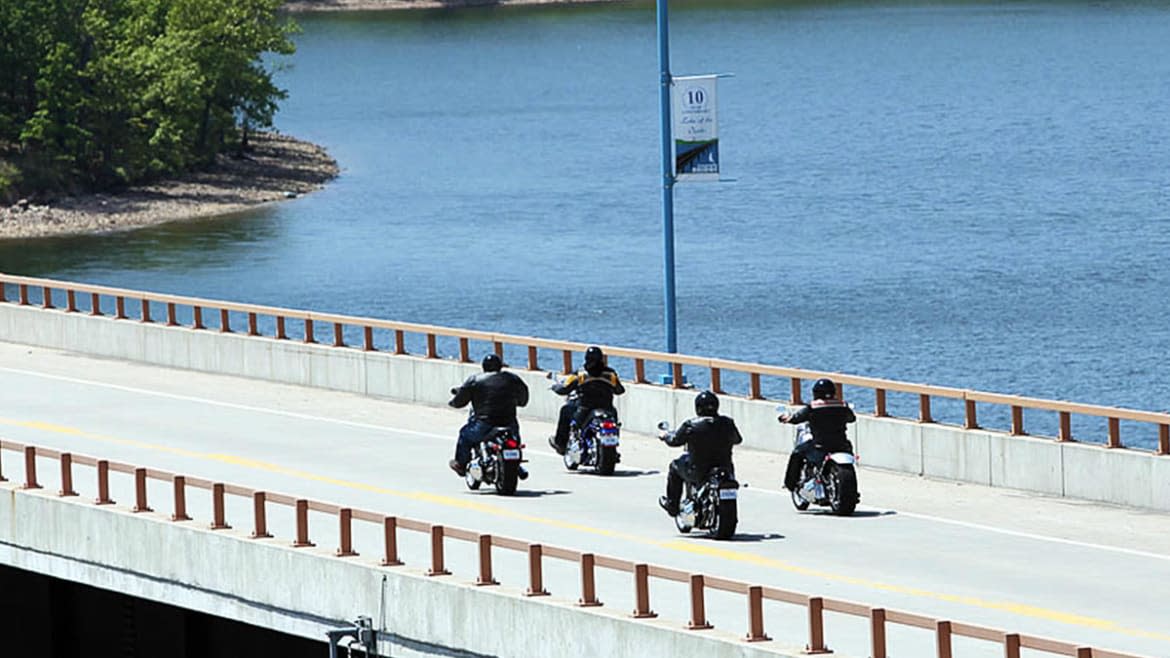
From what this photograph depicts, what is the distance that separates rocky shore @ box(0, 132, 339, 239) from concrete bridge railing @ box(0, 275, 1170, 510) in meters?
57.7

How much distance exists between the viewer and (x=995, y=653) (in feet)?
61.6

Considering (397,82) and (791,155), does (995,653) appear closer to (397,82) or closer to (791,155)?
(791,155)

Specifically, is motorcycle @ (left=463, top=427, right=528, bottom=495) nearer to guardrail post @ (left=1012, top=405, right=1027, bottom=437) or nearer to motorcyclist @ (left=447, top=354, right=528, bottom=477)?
motorcyclist @ (left=447, top=354, right=528, bottom=477)

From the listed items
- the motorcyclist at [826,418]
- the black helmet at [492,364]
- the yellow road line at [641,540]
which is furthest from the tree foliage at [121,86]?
the motorcyclist at [826,418]

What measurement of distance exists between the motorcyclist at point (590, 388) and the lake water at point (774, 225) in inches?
1114

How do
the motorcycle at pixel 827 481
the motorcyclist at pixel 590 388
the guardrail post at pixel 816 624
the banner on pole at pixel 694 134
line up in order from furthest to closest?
1. the banner on pole at pixel 694 134
2. the motorcyclist at pixel 590 388
3. the motorcycle at pixel 827 481
4. the guardrail post at pixel 816 624

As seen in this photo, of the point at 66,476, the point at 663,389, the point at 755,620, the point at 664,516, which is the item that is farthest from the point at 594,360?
the point at 755,620

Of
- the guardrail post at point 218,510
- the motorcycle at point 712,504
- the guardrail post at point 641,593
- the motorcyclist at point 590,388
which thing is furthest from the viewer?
the motorcyclist at point 590,388

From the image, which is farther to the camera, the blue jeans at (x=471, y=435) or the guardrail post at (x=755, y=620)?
the blue jeans at (x=471, y=435)

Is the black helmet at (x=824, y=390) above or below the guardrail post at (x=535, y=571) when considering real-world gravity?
above

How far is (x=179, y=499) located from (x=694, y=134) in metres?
10.2

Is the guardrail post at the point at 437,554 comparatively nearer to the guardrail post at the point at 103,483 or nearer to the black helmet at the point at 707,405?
the black helmet at the point at 707,405

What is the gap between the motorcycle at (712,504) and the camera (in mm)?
24547

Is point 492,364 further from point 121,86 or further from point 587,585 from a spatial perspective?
point 121,86
